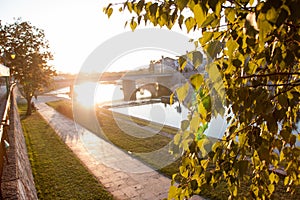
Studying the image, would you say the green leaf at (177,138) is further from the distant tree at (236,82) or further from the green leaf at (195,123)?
the green leaf at (195,123)

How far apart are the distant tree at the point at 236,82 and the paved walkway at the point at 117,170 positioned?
497 cm

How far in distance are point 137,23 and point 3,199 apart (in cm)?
326

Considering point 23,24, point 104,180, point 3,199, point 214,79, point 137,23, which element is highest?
point 23,24

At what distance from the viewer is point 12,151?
5742mm

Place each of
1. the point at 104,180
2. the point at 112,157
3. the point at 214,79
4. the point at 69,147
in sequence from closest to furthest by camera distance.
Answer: the point at 214,79
the point at 104,180
the point at 112,157
the point at 69,147

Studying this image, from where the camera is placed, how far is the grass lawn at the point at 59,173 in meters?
6.38

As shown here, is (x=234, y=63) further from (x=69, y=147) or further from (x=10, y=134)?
(x=69, y=147)

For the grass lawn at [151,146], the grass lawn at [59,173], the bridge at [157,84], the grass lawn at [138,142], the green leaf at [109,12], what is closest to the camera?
the green leaf at [109,12]

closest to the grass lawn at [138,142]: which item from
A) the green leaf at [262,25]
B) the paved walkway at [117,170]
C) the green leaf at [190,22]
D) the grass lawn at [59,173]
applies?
the paved walkway at [117,170]

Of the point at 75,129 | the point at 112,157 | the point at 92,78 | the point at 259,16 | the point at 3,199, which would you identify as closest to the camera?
the point at 259,16

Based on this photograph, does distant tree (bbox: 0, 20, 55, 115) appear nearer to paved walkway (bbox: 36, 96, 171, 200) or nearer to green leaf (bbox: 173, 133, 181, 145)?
paved walkway (bbox: 36, 96, 171, 200)

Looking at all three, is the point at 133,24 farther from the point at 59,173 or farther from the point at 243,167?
the point at 59,173

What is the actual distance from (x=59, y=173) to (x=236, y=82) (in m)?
7.72

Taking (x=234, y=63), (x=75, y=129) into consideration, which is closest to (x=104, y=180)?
(x=234, y=63)
